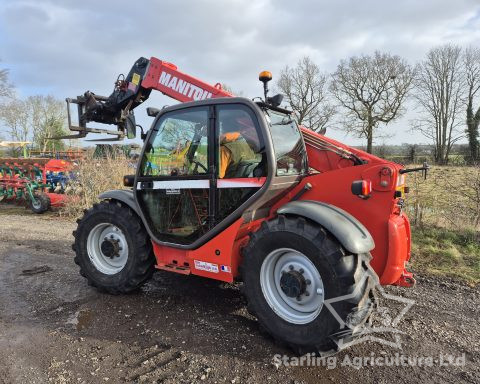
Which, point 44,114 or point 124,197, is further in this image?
point 44,114

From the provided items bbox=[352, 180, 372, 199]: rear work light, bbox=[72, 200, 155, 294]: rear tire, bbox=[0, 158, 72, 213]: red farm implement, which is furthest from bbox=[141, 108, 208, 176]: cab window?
bbox=[0, 158, 72, 213]: red farm implement

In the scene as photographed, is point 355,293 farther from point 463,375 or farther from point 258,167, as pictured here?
point 258,167

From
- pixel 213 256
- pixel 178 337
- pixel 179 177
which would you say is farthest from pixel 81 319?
pixel 179 177

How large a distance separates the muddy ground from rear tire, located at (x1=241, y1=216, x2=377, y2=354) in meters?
0.26

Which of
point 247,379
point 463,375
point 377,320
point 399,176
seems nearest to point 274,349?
point 247,379

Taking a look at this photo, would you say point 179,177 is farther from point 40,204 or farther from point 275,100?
point 40,204

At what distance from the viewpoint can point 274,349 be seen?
10.3ft

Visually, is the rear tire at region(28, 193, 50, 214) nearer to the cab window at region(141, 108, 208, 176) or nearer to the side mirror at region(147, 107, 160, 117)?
the cab window at region(141, 108, 208, 176)

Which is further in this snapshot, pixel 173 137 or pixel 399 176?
pixel 173 137

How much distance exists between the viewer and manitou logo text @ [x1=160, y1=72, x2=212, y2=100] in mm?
4451

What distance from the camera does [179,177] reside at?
3.85 m

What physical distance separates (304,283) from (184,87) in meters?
2.85

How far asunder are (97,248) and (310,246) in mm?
2836

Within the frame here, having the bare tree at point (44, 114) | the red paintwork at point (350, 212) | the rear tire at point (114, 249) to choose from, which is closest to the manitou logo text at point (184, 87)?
the red paintwork at point (350, 212)
